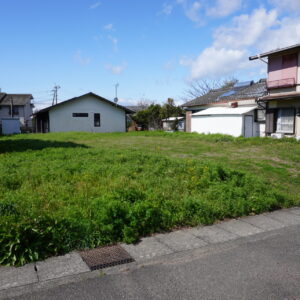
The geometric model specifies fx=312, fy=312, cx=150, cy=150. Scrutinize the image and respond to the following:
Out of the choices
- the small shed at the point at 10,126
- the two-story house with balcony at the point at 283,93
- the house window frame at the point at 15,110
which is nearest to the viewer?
the two-story house with balcony at the point at 283,93

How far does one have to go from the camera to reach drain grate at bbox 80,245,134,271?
3389 mm

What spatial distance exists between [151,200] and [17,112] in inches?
2054

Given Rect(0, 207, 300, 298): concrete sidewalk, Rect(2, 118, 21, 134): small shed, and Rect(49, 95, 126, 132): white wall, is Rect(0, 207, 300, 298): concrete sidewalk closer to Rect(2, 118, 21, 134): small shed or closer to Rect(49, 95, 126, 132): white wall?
Rect(49, 95, 126, 132): white wall

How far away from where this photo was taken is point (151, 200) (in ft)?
16.2

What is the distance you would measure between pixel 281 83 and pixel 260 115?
2.99 m

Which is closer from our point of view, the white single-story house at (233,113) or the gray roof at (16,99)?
the white single-story house at (233,113)

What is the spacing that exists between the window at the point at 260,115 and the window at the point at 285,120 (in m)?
1.57

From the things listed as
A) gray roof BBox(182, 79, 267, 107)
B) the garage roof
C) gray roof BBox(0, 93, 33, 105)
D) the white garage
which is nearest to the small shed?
gray roof BBox(0, 93, 33, 105)

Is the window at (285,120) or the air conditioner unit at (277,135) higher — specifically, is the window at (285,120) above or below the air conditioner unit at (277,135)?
above

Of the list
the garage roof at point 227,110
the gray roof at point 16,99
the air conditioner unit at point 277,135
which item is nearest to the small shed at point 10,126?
the gray roof at point 16,99

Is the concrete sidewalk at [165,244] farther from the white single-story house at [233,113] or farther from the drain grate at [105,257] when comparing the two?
the white single-story house at [233,113]

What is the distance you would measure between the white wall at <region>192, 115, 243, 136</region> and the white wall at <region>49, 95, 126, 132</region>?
1038cm

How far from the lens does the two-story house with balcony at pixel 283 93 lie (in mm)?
18031

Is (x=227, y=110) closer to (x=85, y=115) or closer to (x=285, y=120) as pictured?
(x=285, y=120)
